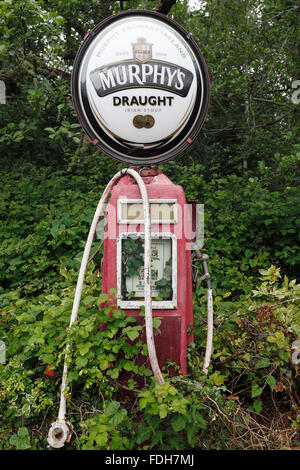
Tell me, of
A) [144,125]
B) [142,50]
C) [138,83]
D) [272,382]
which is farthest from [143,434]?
[142,50]

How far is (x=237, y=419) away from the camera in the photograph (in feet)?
8.02

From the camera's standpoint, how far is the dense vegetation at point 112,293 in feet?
7.76

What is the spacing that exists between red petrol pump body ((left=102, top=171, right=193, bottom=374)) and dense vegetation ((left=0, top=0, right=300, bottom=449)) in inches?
5.5

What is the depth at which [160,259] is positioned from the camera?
2543mm

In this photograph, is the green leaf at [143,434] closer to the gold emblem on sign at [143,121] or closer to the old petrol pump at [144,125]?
the old petrol pump at [144,125]

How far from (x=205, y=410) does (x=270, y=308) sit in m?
0.84

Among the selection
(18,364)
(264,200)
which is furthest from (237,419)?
(264,200)

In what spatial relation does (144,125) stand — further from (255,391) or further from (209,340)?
(255,391)

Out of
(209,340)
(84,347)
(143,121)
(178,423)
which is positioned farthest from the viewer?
(209,340)

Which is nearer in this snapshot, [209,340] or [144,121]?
[144,121]

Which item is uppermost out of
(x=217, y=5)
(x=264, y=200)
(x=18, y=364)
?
(x=217, y=5)

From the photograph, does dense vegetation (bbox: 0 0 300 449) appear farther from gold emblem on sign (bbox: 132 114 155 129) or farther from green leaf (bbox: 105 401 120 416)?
gold emblem on sign (bbox: 132 114 155 129)

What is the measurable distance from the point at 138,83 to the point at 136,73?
5 cm

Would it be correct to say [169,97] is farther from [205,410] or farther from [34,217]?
[34,217]
